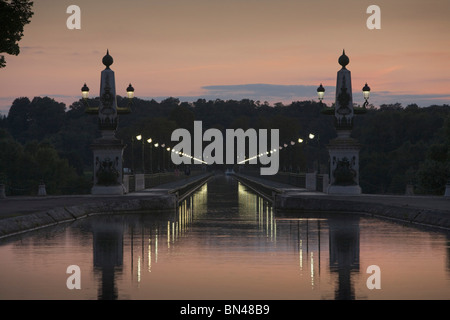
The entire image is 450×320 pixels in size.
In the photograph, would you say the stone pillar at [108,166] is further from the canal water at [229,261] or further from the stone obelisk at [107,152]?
the canal water at [229,261]

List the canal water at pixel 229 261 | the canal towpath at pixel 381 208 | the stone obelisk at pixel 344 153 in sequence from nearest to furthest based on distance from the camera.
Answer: the canal water at pixel 229 261
the canal towpath at pixel 381 208
the stone obelisk at pixel 344 153

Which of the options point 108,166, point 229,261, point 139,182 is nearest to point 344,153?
point 108,166

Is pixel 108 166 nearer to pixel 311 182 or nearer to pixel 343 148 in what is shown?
pixel 343 148

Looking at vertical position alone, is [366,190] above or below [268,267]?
below

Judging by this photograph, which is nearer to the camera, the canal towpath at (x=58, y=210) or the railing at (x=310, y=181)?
the canal towpath at (x=58, y=210)

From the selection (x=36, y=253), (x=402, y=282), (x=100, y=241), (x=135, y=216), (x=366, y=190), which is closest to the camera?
(x=402, y=282)

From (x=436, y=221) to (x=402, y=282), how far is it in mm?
15566

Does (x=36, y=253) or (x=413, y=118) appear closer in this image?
(x=36, y=253)

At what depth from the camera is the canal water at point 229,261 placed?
51.8 feet

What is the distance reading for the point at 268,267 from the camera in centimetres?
1947

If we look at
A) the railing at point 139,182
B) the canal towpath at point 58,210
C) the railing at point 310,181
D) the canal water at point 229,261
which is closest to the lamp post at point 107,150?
the railing at point 139,182
